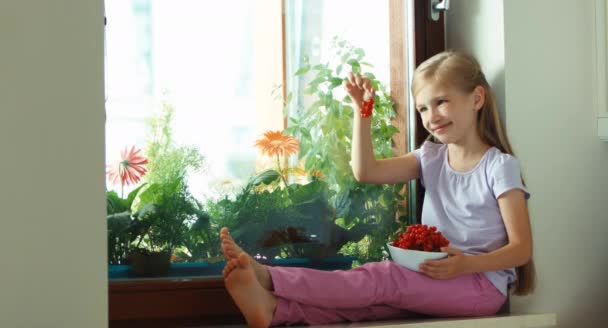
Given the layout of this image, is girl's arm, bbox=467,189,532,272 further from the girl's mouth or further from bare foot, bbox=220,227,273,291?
bare foot, bbox=220,227,273,291

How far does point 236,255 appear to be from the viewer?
1.75 metres

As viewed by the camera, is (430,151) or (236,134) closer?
(236,134)

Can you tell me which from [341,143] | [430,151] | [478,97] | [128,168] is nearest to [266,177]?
[341,143]

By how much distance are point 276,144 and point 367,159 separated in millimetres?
237

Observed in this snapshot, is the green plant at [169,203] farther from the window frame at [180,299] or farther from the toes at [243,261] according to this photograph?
the toes at [243,261]

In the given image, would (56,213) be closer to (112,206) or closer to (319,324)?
(112,206)

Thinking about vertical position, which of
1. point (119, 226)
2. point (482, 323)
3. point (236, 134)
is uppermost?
point (236, 134)

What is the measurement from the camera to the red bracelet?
1989 mm

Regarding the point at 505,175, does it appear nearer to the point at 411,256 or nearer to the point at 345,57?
the point at 411,256

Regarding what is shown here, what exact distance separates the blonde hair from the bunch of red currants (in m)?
0.27

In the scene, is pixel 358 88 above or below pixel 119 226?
above

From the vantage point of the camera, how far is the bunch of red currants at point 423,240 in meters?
1.87

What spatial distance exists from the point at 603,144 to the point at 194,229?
1.14 m

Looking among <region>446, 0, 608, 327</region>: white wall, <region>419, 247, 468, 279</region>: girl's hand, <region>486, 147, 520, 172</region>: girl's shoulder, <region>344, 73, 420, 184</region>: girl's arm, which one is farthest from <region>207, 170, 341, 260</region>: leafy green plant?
<region>446, 0, 608, 327</region>: white wall
